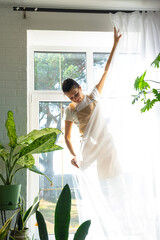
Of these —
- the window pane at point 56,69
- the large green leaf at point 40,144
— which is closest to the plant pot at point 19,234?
the large green leaf at point 40,144

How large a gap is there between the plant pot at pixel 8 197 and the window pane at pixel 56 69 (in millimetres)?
1352

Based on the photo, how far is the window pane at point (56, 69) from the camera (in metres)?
3.06

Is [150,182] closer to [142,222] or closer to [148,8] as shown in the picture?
[142,222]

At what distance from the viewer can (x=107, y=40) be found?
3031 mm

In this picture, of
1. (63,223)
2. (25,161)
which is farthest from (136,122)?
→ (63,223)

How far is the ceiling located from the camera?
108 inches

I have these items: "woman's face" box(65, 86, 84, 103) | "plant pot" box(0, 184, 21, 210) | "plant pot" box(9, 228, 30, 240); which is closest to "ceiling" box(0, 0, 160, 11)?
"woman's face" box(65, 86, 84, 103)

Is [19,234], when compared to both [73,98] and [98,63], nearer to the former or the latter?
[73,98]

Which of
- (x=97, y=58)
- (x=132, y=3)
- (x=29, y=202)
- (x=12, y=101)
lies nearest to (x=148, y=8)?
(x=132, y=3)

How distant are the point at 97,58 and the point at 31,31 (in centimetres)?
82

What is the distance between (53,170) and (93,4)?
1.76 metres

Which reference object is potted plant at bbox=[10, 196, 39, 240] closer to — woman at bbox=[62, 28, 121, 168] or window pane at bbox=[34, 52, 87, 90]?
woman at bbox=[62, 28, 121, 168]

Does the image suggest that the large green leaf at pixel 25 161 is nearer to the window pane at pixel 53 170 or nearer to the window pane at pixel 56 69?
the window pane at pixel 53 170

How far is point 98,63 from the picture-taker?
10.4 feet
